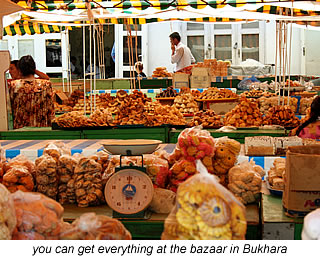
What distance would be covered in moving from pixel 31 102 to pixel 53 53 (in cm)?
837

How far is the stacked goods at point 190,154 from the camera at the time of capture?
6.88 ft

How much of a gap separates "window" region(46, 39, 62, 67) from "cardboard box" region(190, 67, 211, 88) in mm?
6106

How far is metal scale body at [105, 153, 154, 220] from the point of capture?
1.81 meters

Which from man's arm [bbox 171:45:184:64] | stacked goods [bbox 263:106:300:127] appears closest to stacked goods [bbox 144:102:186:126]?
stacked goods [bbox 263:106:300:127]

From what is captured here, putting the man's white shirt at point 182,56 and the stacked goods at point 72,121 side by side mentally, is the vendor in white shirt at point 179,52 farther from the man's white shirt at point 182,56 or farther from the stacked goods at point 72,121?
the stacked goods at point 72,121

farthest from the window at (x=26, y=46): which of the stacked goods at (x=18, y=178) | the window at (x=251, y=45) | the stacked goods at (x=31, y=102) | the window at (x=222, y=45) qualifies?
the stacked goods at (x=18, y=178)

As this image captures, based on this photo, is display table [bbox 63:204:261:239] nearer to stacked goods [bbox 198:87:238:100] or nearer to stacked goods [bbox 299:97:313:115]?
stacked goods [bbox 198:87:238:100]

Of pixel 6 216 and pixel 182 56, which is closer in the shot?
pixel 6 216

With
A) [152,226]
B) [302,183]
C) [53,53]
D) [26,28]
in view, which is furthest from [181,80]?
[302,183]

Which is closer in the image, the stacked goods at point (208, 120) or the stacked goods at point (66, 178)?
the stacked goods at point (66, 178)

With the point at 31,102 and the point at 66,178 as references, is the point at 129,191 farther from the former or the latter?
the point at 31,102

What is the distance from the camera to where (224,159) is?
2203 millimetres

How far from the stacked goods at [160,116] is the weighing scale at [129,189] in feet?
7.84

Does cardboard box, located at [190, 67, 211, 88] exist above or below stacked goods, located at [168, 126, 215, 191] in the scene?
above
